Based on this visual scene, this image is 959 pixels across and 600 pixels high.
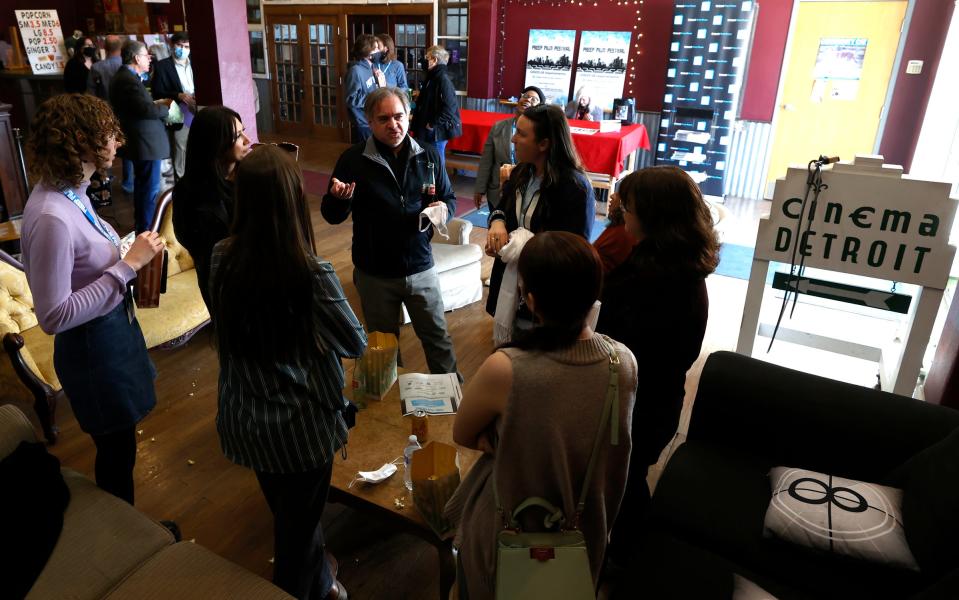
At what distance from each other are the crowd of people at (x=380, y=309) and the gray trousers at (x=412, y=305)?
0.03 ft

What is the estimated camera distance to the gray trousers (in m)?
2.67

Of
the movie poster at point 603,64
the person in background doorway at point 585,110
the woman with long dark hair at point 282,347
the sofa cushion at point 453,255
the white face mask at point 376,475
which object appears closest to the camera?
the woman with long dark hair at point 282,347

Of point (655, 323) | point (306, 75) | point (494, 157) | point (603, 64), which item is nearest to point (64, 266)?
point (655, 323)

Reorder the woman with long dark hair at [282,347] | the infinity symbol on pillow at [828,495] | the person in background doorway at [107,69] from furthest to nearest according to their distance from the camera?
the person in background doorway at [107,69] → the infinity symbol on pillow at [828,495] → the woman with long dark hair at [282,347]

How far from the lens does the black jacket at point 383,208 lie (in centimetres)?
253

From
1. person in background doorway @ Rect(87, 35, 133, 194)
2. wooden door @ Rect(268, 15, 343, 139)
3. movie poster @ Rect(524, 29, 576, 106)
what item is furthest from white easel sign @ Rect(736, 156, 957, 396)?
wooden door @ Rect(268, 15, 343, 139)

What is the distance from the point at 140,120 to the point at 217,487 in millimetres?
3983

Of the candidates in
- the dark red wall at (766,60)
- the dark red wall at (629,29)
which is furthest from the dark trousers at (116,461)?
the dark red wall at (766,60)

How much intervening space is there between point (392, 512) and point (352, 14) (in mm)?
9193

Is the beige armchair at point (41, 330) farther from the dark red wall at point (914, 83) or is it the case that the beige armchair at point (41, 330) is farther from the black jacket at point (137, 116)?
the dark red wall at point (914, 83)

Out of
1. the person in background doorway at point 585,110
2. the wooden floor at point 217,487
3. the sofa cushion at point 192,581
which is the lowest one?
the wooden floor at point 217,487

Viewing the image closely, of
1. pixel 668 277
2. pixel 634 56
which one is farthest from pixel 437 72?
pixel 668 277

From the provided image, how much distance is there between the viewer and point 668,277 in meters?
1.77

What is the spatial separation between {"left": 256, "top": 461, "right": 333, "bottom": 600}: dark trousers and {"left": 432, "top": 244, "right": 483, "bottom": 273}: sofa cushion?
2.39m
